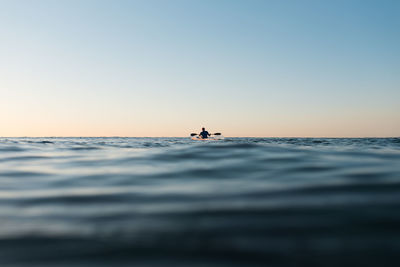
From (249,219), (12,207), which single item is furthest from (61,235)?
(249,219)

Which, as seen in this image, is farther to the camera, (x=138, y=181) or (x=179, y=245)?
(x=138, y=181)

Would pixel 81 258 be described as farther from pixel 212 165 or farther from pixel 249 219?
pixel 212 165

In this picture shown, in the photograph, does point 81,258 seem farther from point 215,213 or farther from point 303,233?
point 303,233

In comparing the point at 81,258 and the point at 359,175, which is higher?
the point at 359,175

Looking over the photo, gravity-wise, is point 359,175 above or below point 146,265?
above

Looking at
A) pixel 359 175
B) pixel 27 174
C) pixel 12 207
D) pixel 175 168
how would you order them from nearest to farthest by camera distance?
pixel 12 207, pixel 359 175, pixel 27 174, pixel 175 168

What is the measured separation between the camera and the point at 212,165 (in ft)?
19.9

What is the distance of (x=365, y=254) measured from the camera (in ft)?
6.24

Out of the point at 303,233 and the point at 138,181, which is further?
the point at 138,181

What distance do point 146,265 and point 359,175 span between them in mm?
4112

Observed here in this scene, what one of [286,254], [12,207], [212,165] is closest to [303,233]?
[286,254]

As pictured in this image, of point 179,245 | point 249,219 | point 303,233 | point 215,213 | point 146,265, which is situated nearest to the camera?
point 146,265

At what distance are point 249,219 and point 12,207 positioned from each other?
2.83 m

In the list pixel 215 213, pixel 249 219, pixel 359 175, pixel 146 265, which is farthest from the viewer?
pixel 359 175
